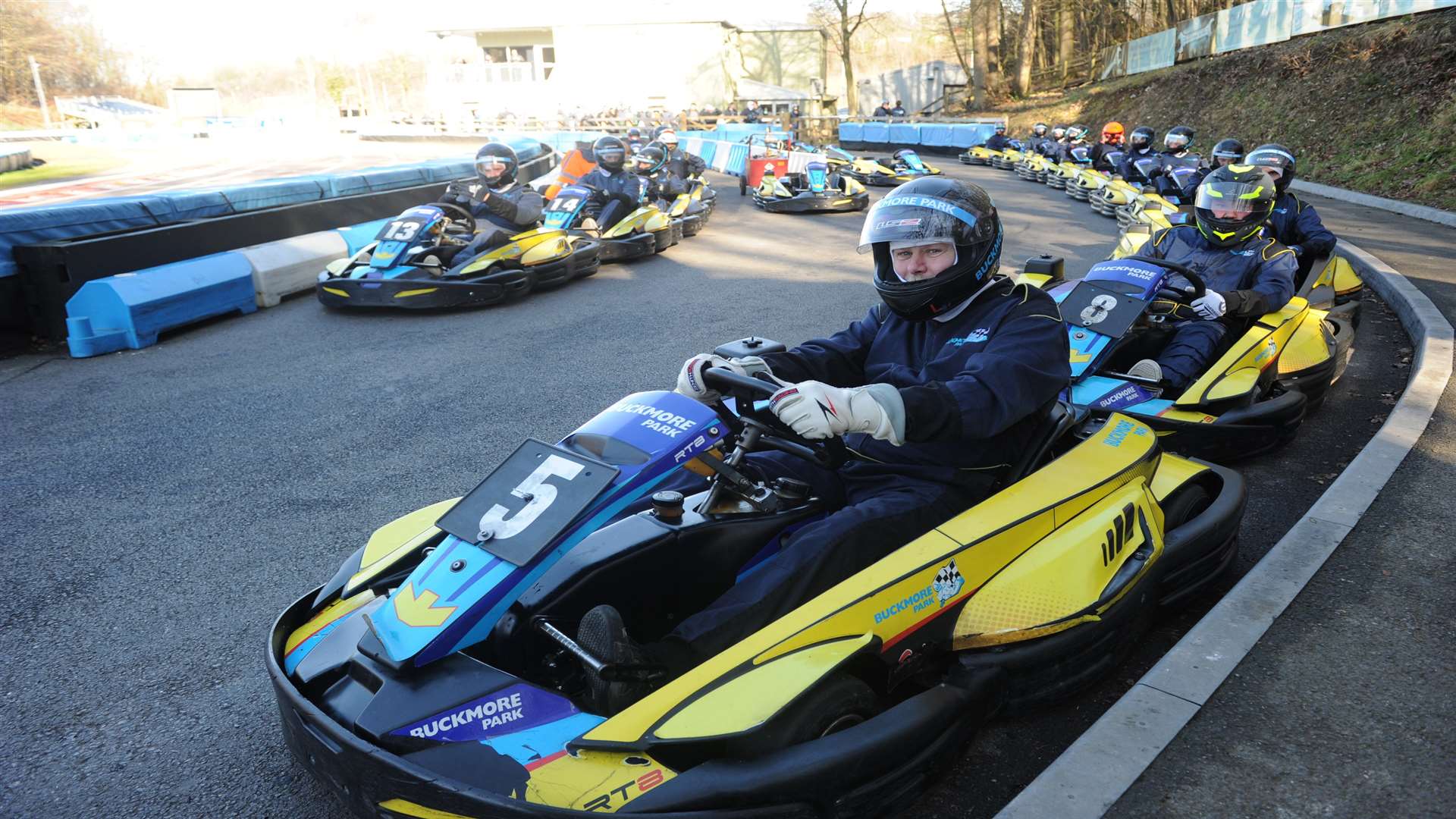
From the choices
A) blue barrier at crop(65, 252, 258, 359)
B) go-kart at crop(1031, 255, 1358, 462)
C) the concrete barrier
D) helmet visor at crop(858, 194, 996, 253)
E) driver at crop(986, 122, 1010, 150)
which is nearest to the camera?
helmet visor at crop(858, 194, 996, 253)

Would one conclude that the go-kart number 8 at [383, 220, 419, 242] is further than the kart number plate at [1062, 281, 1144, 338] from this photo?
Yes

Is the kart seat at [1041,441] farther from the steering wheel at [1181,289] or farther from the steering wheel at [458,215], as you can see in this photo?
the steering wheel at [458,215]

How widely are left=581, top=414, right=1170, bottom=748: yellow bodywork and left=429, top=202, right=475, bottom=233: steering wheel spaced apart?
24.3 feet

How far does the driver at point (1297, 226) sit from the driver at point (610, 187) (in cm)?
686

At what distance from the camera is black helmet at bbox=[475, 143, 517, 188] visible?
31.6 feet

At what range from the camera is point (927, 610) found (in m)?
2.70

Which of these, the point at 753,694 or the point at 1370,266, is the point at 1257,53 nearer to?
the point at 1370,266

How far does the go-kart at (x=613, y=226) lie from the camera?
432 inches

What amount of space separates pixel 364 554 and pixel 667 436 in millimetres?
1123

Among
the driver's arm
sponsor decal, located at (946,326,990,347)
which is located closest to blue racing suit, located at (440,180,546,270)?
sponsor decal, located at (946,326,990,347)

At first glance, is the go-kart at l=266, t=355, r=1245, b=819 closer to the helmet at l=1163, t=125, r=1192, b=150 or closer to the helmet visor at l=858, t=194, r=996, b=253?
the helmet visor at l=858, t=194, r=996, b=253

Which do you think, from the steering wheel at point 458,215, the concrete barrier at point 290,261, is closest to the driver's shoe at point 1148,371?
the steering wheel at point 458,215

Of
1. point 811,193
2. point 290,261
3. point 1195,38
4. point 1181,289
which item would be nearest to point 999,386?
point 1181,289

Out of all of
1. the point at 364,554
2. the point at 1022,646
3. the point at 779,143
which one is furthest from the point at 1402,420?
the point at 779,143
